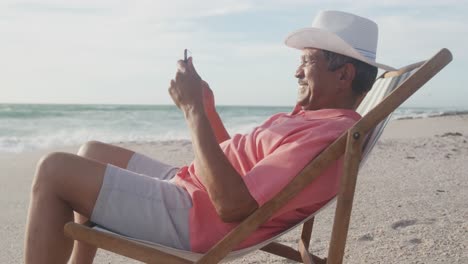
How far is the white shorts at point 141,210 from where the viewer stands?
91.0 inches

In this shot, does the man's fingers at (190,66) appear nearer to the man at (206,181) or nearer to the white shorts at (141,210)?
the man at (206,181)

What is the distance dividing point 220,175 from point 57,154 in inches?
24.4

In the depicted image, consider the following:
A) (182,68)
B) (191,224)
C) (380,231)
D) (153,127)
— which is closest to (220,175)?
(191,224)

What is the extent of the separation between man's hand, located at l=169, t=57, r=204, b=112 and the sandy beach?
5.56 feet

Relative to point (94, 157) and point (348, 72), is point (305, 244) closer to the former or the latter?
point (348, 72)

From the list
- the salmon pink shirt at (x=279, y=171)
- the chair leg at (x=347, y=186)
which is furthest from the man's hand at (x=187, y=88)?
the chair leg at (x=347, y=186)

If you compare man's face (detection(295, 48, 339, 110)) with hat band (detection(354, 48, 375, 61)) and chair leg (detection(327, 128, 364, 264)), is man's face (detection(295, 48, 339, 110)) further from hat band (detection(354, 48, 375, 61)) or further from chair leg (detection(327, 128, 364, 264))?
chair leg (detection(327, 128, 364, 264))

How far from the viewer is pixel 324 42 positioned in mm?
2621

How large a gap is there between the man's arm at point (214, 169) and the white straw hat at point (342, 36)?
2.05ft

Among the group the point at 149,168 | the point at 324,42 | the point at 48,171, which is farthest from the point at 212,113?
the point at 48,171

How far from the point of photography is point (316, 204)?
96.9 inches

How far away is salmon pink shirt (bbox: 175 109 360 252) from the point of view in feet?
7.34

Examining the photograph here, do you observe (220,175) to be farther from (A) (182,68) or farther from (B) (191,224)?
(A) (182,68)

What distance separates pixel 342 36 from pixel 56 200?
4.52 ft
